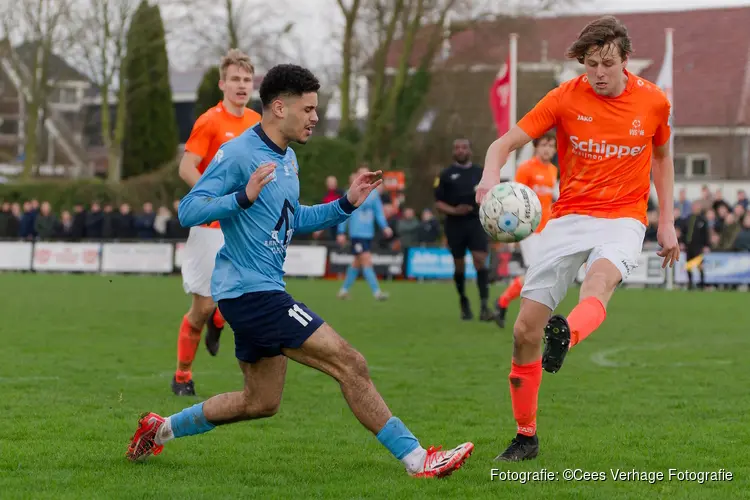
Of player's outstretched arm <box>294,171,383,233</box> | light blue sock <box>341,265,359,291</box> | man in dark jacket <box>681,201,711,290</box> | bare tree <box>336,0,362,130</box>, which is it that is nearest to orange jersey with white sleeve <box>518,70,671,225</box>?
player's outstretched arm <box>294,171,383,233</box>

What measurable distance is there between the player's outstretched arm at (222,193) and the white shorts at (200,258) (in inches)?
124

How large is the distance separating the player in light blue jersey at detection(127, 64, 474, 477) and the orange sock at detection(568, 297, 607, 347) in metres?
0.78

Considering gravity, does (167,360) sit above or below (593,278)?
below

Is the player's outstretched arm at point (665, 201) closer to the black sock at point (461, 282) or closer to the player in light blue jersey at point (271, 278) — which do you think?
the player in light blue jersey at point (271, 278)

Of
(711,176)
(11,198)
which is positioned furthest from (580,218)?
(711,176)

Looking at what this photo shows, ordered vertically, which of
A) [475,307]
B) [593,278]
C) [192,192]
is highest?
[192,192]

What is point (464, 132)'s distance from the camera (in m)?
46.6

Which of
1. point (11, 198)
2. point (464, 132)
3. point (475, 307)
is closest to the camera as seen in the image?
point (475, 307)

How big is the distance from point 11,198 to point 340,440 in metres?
38.0

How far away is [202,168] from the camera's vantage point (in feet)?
29.9

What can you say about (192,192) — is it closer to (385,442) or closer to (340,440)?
(385,442)

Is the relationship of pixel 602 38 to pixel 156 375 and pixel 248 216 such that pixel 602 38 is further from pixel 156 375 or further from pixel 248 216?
pixel 156 375

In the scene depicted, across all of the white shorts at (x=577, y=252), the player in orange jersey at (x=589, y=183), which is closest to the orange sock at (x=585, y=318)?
the player in orange jersey at (x=589, y=183)

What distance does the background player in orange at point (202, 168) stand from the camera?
8.70 meters
